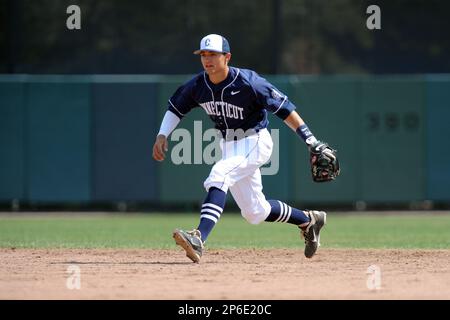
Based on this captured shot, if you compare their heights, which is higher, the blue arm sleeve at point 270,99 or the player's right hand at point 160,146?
the blue arm sleeve at point 270,99

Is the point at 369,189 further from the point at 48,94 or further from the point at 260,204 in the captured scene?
the point at 260,204

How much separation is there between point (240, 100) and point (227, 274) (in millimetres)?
1560

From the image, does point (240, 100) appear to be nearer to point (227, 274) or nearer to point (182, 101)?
point (182, 101)

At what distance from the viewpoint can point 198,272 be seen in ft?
23.8

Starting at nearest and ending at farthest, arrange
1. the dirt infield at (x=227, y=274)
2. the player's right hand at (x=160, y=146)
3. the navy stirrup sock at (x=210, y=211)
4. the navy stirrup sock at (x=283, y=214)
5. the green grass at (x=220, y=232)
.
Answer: the dirt infield at (x=227, y=274), the navy stirrup sock at (x=210, y=211), the player's right hand at (x=160, y=146), the navy stirrup sock at (x=283, y=214), the green grass at (x=220, y=232)

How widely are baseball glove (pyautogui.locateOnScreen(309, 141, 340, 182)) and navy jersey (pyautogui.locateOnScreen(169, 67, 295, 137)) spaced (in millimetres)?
400

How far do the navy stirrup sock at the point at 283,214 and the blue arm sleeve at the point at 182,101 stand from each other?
1125mm

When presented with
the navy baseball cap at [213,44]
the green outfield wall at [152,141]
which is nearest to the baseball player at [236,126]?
the navy baseball cap at [213,44]

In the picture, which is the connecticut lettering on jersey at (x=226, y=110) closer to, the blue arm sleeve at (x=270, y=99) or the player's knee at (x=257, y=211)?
the blue arm sleeve at (x=270, y=99)

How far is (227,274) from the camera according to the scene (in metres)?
7.16

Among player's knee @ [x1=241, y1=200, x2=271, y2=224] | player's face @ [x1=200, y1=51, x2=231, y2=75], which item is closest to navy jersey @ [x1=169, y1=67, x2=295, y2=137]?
player's face @ [x1=200, y1=51, x2=231, y2=75]

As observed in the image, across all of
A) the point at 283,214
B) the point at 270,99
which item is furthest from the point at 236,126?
the point at 283,214

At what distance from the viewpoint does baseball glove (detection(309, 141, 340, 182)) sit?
25.7 feet

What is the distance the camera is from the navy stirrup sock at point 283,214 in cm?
820
